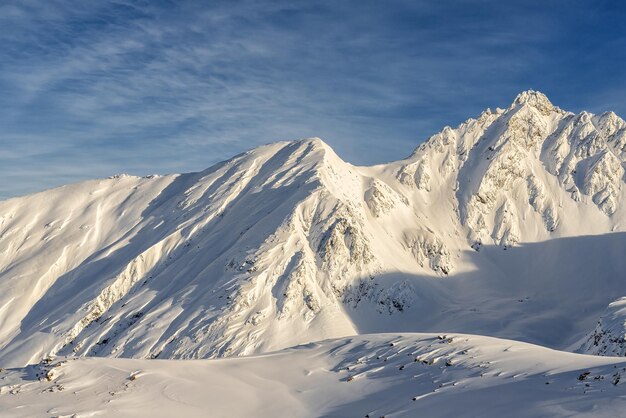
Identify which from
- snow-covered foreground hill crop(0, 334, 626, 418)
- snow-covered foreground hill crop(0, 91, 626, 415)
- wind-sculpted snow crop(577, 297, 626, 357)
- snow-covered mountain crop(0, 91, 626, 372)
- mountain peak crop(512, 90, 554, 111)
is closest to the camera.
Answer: snow-covered foreground hill crop(0, 334, 626, 418)

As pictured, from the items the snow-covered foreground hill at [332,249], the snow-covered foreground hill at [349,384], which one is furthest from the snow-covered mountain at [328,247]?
the snow-covered foreground hill at [349,384]

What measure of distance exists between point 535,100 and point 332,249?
73.5m

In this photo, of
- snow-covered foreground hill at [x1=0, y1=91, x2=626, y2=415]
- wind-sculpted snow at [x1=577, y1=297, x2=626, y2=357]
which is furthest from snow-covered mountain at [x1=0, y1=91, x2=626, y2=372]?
wind-sculpted snow at [x1=577, y1=297, x2=626, y2=357]

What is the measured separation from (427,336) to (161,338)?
5257 cm

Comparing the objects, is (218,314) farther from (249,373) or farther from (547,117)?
(547,117)

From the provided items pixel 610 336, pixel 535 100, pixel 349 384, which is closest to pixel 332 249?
pixel 610 336

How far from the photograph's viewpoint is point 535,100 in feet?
441

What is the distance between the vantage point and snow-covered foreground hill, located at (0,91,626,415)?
78125 millimetres

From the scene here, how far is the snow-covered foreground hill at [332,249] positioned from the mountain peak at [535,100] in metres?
0.49

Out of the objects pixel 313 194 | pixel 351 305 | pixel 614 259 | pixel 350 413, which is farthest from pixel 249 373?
pixel 614 259

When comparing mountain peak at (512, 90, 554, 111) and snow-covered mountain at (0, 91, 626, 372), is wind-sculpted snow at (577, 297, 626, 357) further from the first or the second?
mountain peak at (512, 90, 554, 111)

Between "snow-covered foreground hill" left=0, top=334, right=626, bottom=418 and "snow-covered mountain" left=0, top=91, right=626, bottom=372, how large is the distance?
1823 inches

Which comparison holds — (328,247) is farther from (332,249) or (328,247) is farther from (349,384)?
(349,384)

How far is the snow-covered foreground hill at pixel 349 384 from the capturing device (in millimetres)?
17875
